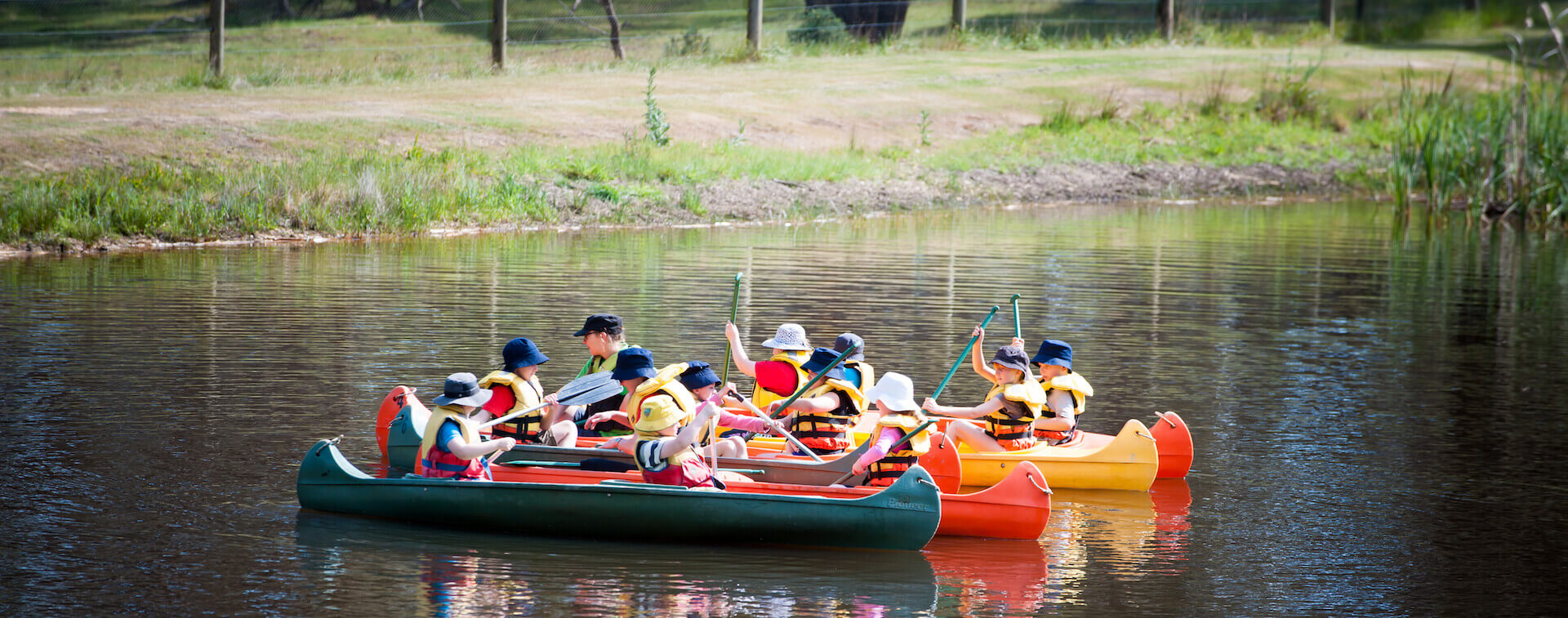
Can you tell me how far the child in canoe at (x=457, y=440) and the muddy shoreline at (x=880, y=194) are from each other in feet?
36.0

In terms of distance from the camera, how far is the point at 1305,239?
898 inches

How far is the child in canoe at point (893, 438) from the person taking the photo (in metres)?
8.92

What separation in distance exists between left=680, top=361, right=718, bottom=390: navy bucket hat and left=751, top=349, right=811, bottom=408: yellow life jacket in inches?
52.1

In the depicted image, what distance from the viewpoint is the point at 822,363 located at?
1006 centimetres

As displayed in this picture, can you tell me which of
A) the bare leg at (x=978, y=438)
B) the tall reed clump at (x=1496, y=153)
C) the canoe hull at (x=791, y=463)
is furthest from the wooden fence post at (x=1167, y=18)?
the canoe hull at (x=791, y=463)

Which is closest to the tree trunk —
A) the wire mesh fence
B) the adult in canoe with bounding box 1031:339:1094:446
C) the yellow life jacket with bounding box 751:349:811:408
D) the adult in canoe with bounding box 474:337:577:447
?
the wire mesh fence

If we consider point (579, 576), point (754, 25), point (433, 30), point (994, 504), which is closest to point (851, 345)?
point (994, 504)

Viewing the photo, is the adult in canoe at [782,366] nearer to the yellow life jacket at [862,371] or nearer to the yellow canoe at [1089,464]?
the yellow life jacket at [862,371]

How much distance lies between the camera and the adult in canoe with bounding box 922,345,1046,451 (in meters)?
9.74

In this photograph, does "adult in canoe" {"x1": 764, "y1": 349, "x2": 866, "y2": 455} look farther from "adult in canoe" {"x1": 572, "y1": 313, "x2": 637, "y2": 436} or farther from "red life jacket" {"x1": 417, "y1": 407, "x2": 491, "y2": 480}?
"red life jacket" {"x1": 417, "y1": 407, "x2": 491, "y2": 480}

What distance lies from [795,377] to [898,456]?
1489 millimetres

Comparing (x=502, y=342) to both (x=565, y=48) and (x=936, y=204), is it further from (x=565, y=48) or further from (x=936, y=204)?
(x=565, y=48)

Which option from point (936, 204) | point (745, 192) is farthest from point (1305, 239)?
point (745, 192)

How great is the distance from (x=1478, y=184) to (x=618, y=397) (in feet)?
57.4
